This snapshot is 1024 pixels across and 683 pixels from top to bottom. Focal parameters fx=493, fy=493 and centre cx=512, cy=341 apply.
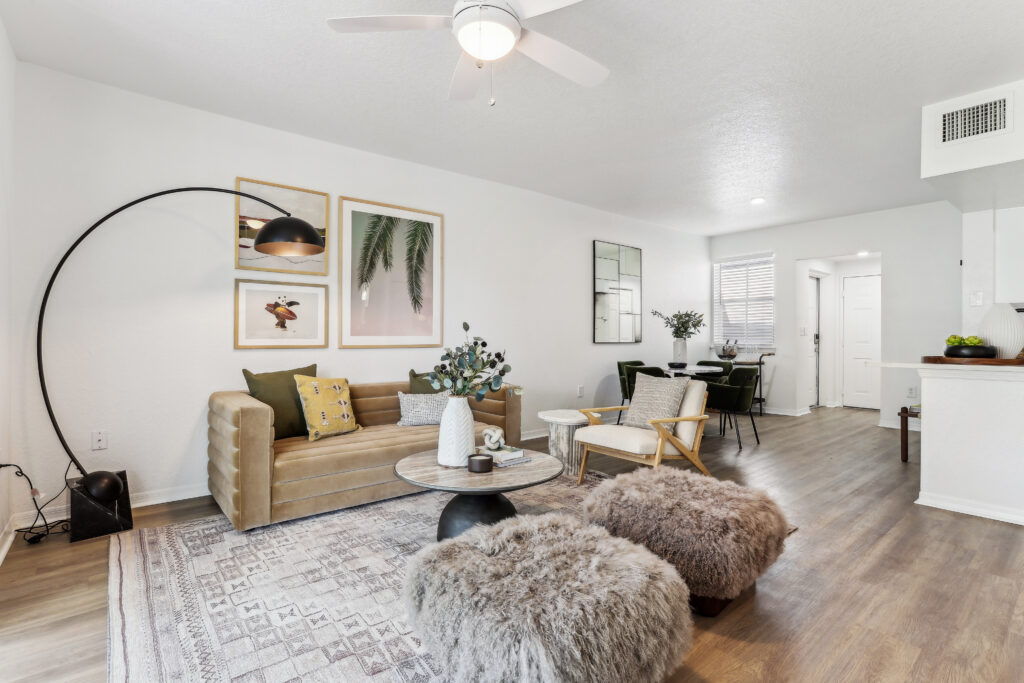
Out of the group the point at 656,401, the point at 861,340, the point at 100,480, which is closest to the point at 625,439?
the point at 656,401

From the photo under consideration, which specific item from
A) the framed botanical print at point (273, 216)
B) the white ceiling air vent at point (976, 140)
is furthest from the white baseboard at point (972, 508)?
the framed botanical print at point (273, 216)

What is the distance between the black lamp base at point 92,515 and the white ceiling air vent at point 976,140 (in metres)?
5.64

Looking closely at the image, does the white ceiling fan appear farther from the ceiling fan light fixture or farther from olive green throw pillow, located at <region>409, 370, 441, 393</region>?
olive green throw pillow, located at <region>409, 370, 441, 393</region>

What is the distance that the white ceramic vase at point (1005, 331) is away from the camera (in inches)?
135

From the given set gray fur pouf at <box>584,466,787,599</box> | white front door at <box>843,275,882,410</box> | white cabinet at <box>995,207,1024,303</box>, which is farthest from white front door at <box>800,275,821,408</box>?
gray fur pouf at <box>584,466,787,599</box>

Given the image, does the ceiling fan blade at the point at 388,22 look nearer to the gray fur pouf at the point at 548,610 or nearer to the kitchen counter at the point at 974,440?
the gray fur pouf at the point at 548,610

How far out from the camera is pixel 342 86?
10.3ft

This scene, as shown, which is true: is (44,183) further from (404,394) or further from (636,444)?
(636,444)

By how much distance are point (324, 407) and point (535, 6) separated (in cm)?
282

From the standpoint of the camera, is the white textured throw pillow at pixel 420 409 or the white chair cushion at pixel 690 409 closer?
the white chair cushion at pixel 690 409

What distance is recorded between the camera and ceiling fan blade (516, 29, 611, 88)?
2074 mm

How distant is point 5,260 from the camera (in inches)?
108

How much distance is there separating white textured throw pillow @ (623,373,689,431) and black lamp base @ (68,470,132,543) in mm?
3468

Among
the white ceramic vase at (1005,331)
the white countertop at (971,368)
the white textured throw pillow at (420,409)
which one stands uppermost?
the white ceramic vase at (1005,331)
